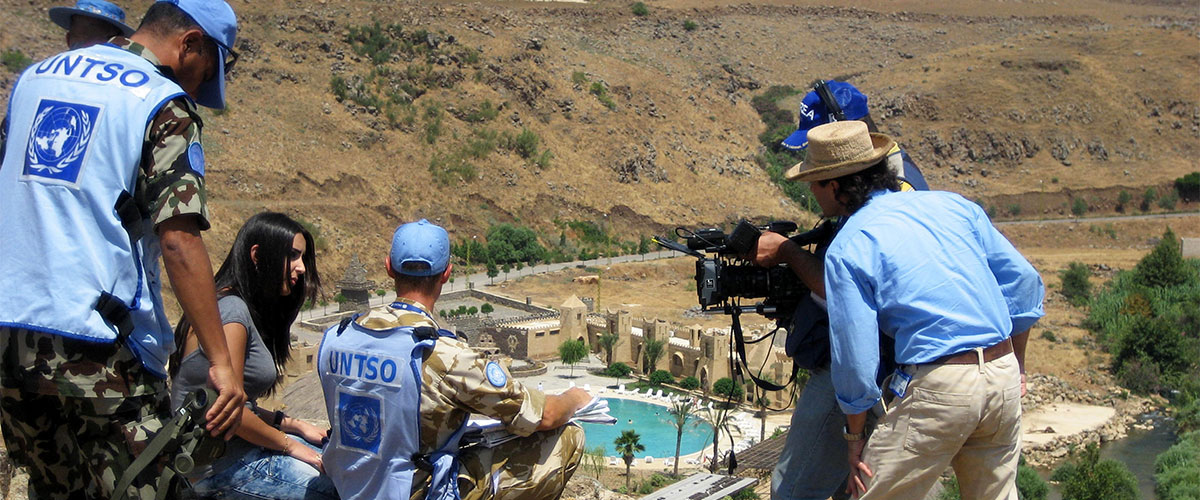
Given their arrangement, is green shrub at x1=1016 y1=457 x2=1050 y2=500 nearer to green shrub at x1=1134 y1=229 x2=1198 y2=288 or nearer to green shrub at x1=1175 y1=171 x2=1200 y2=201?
green shrub at x1=1134 y1=229 x2=1198 y2=288

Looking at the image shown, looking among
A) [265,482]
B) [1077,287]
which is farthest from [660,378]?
[265,482]

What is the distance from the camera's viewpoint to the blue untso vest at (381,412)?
3.09m

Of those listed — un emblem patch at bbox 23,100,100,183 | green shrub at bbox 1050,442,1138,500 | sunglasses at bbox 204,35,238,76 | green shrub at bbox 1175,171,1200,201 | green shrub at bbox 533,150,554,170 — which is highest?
sunglasses at bbox 204,35,238,76

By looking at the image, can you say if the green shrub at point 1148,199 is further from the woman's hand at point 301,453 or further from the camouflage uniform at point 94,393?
the camouflage uniform at point 94,393

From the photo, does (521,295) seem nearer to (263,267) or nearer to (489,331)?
(489,331)

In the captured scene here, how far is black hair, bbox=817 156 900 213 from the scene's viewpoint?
3441mm

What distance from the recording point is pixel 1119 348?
29250mm

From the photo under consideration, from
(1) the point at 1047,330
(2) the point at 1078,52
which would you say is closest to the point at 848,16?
(2) the point at 1078,52

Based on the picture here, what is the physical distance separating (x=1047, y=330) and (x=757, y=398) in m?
12.0

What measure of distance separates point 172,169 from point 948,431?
7.37 feet

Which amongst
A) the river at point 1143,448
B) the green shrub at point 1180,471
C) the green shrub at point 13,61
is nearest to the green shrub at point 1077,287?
the river at point 1143,448

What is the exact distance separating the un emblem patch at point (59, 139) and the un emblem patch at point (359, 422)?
0.99 metres

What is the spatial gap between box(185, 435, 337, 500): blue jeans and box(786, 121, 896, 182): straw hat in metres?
1.85

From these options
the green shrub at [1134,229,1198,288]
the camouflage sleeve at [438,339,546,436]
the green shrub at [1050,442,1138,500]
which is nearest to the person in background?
the camouflage sleeve at [438,339,546,436]
